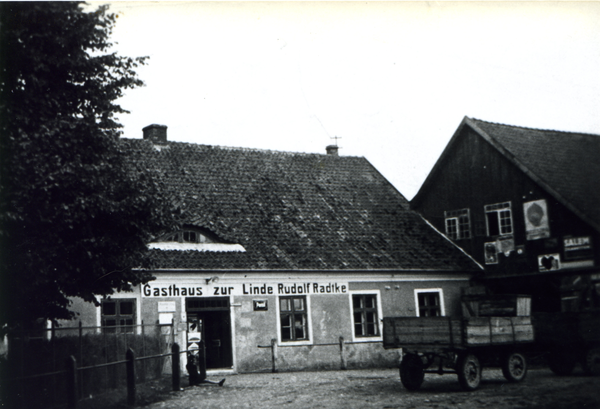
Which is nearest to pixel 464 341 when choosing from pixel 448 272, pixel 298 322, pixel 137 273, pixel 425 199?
pixel 137 273

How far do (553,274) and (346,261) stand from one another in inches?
262

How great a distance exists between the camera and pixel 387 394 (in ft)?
46.7

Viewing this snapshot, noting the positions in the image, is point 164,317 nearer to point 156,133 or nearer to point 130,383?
point 130,383

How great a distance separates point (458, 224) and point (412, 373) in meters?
12.5

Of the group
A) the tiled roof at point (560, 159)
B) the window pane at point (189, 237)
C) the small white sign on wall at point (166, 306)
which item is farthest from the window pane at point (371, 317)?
the tiled roof at point (560, 159)

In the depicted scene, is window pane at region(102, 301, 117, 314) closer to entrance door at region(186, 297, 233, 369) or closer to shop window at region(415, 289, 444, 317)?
entrance door at region(186, 297, 233, 369)

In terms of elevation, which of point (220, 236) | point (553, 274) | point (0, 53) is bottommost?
point (553, 274)

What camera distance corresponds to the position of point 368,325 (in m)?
23.9

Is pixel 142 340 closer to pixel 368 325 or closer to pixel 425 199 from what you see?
pixel 368 325

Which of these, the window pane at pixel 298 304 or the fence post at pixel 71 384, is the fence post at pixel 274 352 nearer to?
the window pane at pixel 298 304

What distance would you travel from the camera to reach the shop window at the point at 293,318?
2261 cm

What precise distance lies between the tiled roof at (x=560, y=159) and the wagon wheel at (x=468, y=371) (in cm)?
886

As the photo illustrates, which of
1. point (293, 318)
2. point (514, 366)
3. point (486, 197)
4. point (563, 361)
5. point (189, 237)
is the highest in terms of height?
point (486, 197)

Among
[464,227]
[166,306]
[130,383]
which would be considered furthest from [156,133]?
[130,383]
